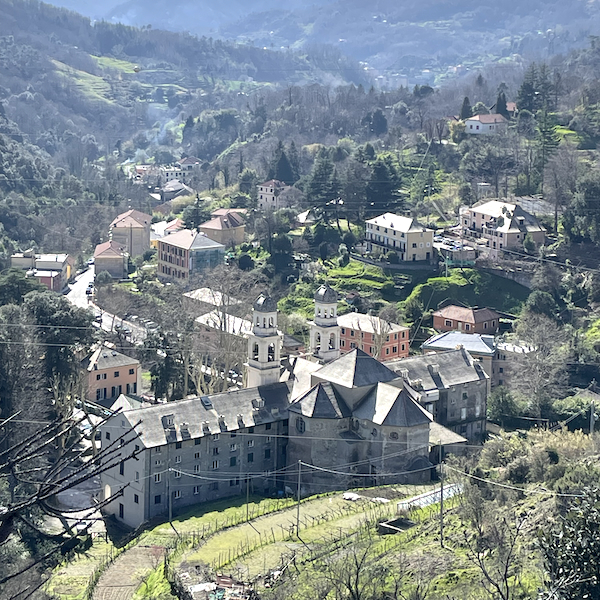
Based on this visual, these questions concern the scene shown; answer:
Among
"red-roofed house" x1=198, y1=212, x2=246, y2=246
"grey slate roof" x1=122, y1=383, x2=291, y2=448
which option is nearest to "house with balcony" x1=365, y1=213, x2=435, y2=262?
"red-roofed house" x1=198, y1=212, x2=246, y2=246

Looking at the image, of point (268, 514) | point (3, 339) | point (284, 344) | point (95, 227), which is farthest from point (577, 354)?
point (95, 227)

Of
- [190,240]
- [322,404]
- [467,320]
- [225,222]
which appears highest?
[322,404]

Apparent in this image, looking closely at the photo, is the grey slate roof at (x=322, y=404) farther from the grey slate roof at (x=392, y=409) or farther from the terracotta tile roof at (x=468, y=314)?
the terracotta tile roof at (x=468, y=314)

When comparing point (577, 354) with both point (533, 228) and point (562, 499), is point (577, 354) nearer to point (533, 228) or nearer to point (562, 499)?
point (533, 228)

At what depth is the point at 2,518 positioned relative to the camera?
11.0 meters

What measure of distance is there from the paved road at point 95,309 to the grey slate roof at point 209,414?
781 inches

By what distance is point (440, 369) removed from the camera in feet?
187

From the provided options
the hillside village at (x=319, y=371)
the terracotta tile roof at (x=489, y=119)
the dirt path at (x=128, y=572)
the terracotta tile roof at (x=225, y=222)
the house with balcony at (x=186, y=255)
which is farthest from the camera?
the terracotta tile roof at (x=489, y=119)

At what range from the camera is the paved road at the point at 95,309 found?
72.7 metres

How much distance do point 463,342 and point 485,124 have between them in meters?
45.4

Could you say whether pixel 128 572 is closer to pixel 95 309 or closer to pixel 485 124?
pixel 95 309

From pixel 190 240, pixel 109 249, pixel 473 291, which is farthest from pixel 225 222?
pixel 473 291

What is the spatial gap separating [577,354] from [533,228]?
1779 cm

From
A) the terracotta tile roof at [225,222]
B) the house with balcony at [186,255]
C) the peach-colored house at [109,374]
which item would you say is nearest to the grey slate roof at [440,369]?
the peach-colored house at [109,374]
